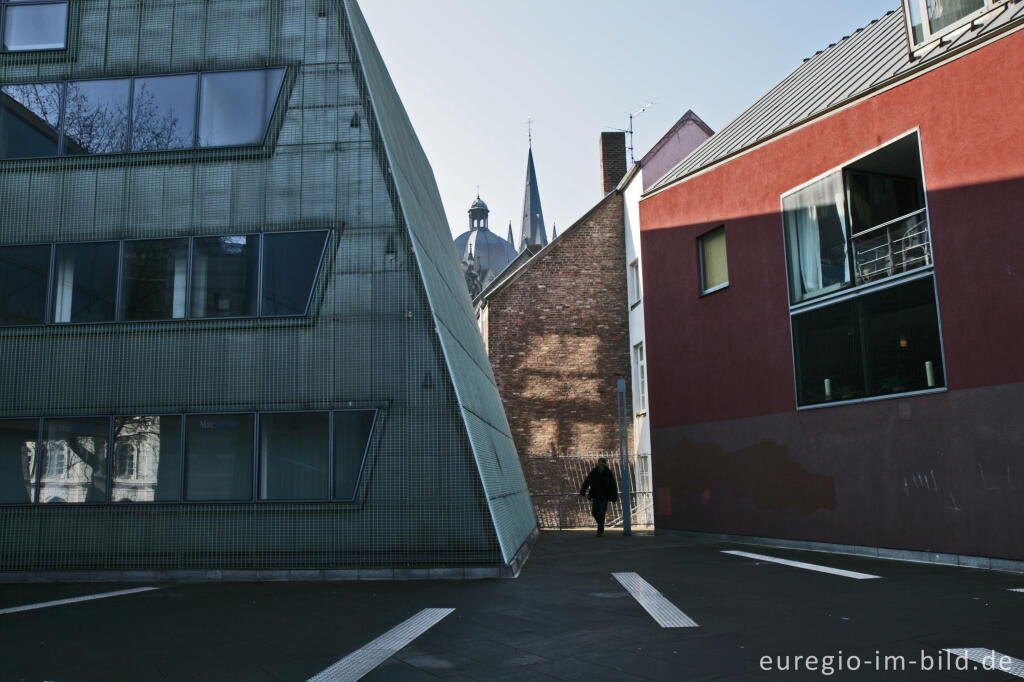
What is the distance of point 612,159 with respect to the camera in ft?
99.9

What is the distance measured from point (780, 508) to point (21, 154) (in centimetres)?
1390

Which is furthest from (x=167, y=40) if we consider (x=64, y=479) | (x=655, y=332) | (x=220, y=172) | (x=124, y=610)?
(x=655, y=332)

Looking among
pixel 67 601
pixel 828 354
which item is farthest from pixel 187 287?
pixel 828 354

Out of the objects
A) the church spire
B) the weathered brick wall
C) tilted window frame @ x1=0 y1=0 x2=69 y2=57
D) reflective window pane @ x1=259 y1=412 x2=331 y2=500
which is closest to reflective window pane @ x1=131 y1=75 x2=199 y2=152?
tilted window frame @ x1=0 y1=0 x2=69 y2=57

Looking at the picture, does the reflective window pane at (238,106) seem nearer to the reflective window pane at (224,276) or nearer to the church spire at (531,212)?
the reflective window pane at (224,276)

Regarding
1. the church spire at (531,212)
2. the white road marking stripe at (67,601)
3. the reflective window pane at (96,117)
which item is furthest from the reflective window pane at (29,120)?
the church spire at (531,212)

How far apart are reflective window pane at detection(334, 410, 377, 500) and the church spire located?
3544 inches

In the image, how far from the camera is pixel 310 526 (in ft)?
37.0

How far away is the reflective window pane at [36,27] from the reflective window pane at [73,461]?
613 cm

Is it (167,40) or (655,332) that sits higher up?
(167,40)

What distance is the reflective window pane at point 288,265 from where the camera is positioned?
12078 mm

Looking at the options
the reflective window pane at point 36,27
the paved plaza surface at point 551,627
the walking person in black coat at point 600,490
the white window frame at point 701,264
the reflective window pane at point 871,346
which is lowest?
the paved plaza surface at point 551,627

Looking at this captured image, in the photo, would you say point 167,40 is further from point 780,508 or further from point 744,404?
point 780,508

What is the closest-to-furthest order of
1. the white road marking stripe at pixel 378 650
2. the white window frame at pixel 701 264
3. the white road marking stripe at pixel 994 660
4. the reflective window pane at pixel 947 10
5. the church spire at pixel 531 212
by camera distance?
the white road marking stripe at pixel 994 660 → the white road marking stripe at pixel 378 650 → the reflective window pane at pixel 947 10 → the white window frame at pixel 701 264 → the church spire at pixel 531 212
